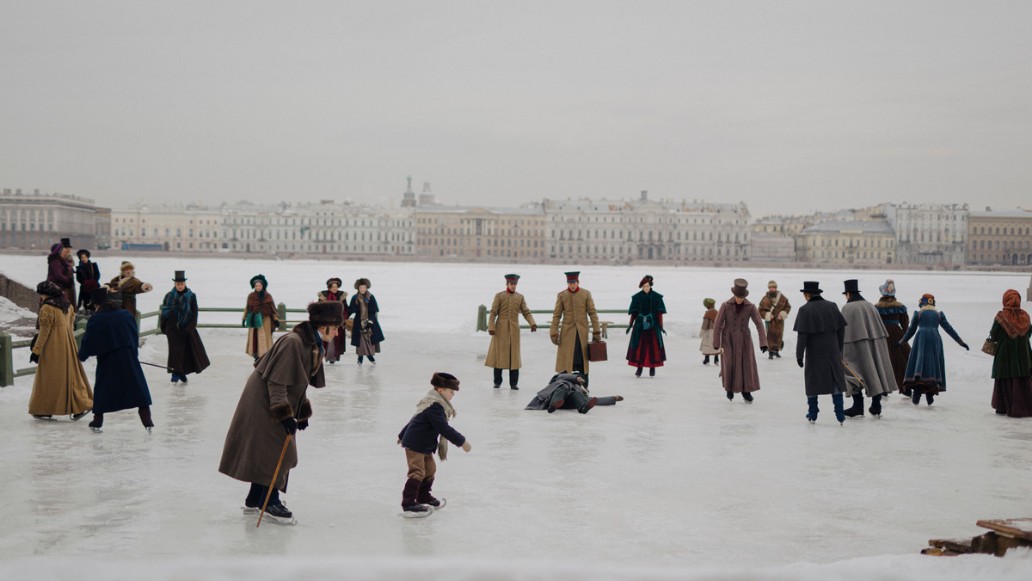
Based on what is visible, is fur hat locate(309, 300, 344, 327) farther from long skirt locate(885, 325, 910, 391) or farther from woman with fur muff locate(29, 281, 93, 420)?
long skirt locate(885, 325, 910, 391)

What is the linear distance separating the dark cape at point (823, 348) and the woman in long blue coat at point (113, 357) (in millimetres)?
6159

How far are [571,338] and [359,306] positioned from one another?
4.37m

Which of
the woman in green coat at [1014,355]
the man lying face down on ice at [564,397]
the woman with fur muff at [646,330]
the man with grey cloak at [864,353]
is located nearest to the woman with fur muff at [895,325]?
the man with grey cloak at [864,353]

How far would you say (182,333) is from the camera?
12.3 m

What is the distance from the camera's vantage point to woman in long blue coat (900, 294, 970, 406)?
10883mm

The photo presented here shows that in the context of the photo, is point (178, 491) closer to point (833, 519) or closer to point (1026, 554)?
point (833, 519)

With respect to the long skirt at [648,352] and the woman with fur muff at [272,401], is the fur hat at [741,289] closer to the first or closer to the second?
the long skirt at [648,352]

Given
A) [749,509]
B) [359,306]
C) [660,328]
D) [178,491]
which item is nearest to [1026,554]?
[749,509]

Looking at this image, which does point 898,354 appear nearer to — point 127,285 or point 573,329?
point 573,329

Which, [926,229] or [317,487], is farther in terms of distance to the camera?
[926,229]

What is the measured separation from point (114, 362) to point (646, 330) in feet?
23.6

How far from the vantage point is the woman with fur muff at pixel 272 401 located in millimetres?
5773

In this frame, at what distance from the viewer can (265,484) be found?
Answer: 5.85 metres

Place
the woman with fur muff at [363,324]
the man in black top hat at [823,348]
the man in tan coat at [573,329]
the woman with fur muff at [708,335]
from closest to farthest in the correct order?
1. the man in black top hat at [823,348]
2. the man in tan coat at [573,329]
3. the woman with fur muff at [363,324]
4. the woman with fur muff at [708,335]
